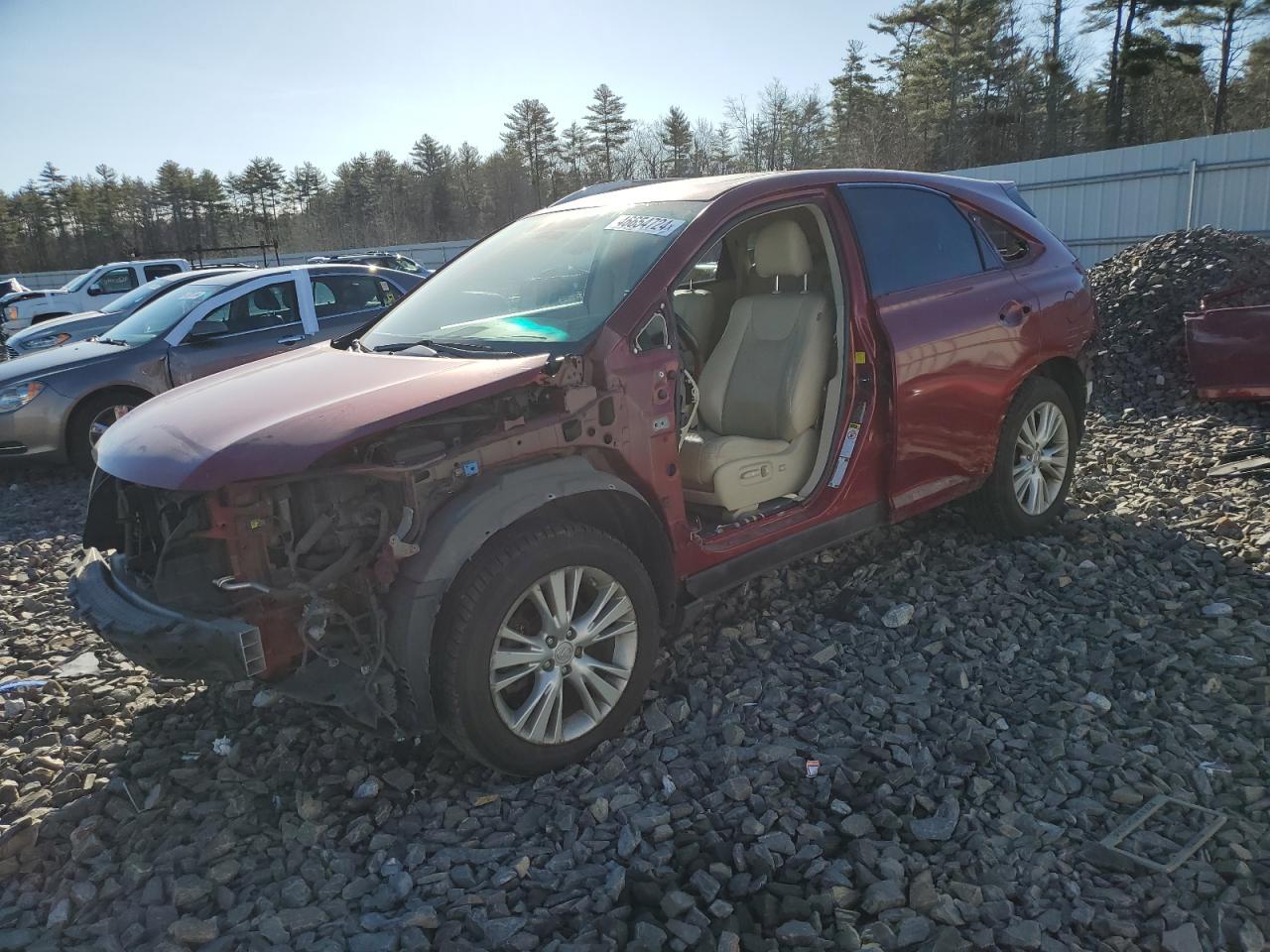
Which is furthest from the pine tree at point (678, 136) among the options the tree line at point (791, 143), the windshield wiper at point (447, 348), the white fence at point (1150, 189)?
the windshield wiper at point (447, 348)

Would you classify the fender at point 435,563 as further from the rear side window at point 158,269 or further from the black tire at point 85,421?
the rear side window at point 158,269

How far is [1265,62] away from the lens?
32.6 metres

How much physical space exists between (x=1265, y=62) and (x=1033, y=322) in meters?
37.4

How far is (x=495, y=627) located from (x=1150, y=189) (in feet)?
62.0

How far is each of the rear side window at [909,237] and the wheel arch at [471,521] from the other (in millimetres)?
1772

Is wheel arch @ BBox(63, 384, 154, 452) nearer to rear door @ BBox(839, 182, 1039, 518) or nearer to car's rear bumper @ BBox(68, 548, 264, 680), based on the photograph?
car's rear bumper @ BBox(68, 548, 264, 680)

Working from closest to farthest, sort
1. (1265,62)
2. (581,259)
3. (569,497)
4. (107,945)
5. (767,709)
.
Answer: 1. (107,945)
2. (569,497)
3. (767,709)
4. (581,259)
5. (1265,62)

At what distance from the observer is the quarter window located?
19156mm

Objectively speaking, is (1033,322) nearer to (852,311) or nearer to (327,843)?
(852,311)

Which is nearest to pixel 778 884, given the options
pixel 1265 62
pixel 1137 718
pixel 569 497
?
pixel 569 497

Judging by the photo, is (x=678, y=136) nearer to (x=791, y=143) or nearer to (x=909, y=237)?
(x=791, y=143)

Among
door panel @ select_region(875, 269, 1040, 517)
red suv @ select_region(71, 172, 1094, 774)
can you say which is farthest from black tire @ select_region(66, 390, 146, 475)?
door panel @ select_region(875, 269, 1040, 517)

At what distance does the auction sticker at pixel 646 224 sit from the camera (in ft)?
12.0

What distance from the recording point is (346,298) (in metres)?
9.38
